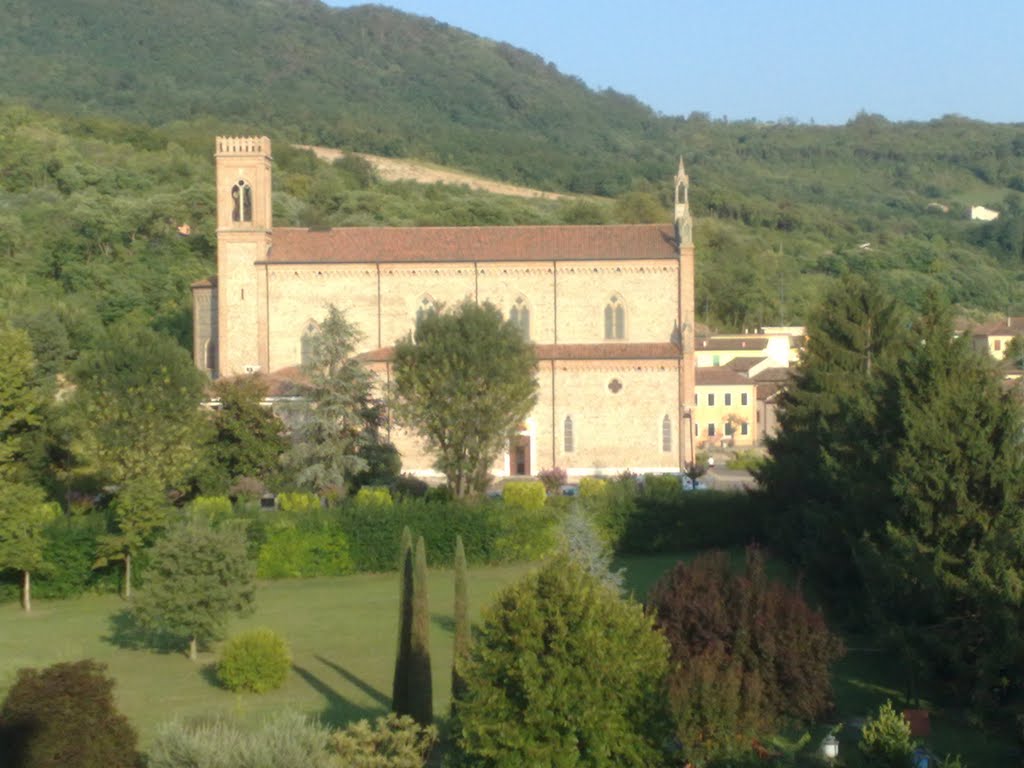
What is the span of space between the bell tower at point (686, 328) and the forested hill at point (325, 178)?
2160cm

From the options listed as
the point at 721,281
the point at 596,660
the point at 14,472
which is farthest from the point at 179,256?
the point at 596,660

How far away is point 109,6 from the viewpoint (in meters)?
181

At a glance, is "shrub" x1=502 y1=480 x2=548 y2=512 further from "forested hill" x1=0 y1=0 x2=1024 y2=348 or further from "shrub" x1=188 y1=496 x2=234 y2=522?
"forested hill" x1=0 y1=0 x2=1024 y2=348

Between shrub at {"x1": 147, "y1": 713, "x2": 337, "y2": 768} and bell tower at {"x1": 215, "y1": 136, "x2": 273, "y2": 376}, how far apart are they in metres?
35.9

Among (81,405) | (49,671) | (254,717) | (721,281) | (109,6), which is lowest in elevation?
(254,717)

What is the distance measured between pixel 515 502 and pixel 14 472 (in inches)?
483

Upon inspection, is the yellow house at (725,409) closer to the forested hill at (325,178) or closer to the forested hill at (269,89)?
the forested hill at (325,178)

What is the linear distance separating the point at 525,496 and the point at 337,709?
51.6ft

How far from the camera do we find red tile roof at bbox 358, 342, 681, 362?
4922 cm

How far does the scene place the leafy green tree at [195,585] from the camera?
1005 inches

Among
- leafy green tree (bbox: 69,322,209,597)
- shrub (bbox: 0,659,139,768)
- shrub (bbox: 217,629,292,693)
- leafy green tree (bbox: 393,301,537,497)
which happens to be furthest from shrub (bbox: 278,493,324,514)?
shrub (bbox: 0,659,139,768)

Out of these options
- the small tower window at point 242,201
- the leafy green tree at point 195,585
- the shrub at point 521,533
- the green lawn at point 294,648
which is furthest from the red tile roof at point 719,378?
the leafy green tree at point 195,585

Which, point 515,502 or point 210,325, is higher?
point 210,325

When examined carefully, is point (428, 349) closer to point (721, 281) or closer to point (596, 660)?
point (596, 660)
